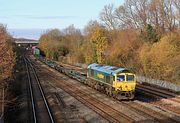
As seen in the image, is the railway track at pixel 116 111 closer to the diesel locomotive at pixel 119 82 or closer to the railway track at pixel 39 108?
the diesel locomotive at pixel 119 82

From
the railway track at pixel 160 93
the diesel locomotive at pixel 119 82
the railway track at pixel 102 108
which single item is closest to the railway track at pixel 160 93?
the railway track at pixel 160 93

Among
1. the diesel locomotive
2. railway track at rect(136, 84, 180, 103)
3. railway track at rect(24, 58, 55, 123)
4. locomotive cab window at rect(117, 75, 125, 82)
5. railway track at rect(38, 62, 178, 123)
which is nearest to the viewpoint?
railway track at rect(38, 62, 178, 123)

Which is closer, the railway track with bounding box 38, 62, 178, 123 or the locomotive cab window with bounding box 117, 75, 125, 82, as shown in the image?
the railway track with bounding box 38, 62, 178, 123

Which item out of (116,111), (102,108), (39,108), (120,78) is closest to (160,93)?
(120,78)

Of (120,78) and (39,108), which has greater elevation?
(120,78)

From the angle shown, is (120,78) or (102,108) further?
(120,78)

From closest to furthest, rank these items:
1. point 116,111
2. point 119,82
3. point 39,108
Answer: point 116,111 < point 39,108 < point 119,82

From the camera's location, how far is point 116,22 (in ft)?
274

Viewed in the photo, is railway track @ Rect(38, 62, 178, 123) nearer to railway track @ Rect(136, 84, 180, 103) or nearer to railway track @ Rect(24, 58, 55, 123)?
railway track @ Rect(24, 58, 55, 123)

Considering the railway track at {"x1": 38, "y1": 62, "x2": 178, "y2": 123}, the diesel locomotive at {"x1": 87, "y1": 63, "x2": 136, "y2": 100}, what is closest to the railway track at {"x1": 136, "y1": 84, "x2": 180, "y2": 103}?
the diesel locomotive at {"x1": 87, "y1": 63, "x2": 136, "y2": 100}

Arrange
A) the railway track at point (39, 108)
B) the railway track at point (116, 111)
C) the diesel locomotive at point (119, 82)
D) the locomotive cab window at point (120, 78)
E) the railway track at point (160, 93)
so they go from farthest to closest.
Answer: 1. the railway track at point (160, 93)
2. the locomotive cab window at point (120, 78)
3. the diesel locomotive at point (119, 82)
4. the railway track at point (39, 108)
5. the railway track at point (116, 111)

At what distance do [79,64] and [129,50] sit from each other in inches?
1109

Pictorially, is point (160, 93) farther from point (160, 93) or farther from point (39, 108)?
point (39, 108)

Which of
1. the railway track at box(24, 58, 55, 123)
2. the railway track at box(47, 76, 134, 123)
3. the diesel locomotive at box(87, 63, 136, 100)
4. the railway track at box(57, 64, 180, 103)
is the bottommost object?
the railway track at box(24, 58, 55, 123)
